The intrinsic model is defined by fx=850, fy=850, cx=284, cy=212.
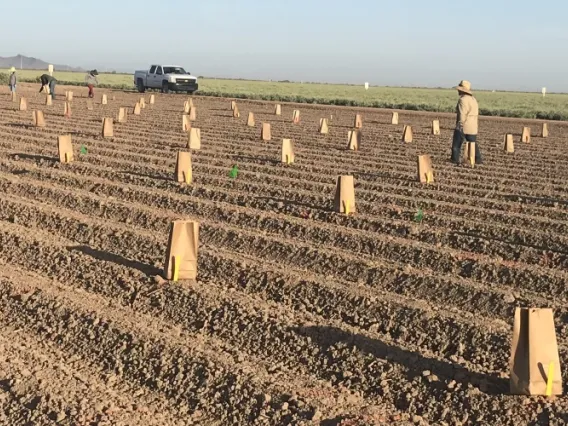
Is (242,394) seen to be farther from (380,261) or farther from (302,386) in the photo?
(380,261)

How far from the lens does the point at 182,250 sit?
6.54 meters

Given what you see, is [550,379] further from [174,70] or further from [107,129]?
[174,70]

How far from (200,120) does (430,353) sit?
1890 centimetres

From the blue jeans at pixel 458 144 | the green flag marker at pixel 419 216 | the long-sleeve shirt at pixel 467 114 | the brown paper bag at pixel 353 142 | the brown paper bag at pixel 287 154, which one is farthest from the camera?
the brown paper bag at pixel 353 142

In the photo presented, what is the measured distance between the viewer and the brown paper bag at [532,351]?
14.6 feet

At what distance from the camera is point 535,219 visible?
29.7 ft

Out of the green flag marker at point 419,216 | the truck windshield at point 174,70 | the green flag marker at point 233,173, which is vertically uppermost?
the truck windshield at point 174,70

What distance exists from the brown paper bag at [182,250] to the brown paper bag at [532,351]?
112 inches

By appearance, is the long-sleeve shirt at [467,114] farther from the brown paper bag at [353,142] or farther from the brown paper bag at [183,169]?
the brown paper bag at [183,169]

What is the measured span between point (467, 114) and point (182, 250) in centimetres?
835

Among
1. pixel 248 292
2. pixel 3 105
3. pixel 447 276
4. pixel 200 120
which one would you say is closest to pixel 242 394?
pixel 248 292

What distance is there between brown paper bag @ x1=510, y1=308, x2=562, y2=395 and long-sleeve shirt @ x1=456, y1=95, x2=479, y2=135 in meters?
9.52

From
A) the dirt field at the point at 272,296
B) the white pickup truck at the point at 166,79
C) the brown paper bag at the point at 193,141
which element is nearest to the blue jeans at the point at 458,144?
the dirt field at the point at 272,296

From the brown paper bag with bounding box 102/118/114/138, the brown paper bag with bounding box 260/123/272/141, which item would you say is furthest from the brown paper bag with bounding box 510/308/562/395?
the brown paper bag with bounding box 102/118/114/138
